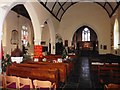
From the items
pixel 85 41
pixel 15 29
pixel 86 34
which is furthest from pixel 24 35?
pixel 86 34

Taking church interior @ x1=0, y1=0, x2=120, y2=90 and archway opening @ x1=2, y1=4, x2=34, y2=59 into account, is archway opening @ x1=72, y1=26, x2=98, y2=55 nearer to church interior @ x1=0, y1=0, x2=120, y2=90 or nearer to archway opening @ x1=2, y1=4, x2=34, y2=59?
church interior @ x1=0, y1=0, x2=120, y2=90

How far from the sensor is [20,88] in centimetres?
475

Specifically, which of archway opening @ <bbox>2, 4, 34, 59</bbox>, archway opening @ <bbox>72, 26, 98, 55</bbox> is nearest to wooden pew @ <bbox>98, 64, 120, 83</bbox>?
archway opening @ <bbox>2, 4, 34, 59</bbox>

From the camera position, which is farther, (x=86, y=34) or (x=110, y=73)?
(x=86, y=34)

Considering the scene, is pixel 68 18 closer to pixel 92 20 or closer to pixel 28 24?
pixel 92 20

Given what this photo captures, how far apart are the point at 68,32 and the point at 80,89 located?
1382cm

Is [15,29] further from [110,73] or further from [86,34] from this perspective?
[86,34]

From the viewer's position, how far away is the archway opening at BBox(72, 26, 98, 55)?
2277 cm

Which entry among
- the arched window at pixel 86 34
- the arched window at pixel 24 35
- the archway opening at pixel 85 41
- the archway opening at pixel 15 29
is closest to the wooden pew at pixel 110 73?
the archway opening at pixel 15 29

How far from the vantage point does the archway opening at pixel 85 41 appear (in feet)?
74.7

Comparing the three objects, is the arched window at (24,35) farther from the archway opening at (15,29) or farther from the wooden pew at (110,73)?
the wooden pew at (110,73)

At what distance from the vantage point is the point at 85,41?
78.4 feet

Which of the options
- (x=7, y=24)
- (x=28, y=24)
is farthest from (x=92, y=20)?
(x=7, y=24)

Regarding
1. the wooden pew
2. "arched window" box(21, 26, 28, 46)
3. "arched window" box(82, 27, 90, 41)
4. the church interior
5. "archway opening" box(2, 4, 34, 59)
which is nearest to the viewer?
the wooden pew
